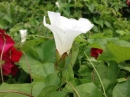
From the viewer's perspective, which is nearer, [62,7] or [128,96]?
[128,96]

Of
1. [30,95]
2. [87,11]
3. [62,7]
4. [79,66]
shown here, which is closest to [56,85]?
[30,95]

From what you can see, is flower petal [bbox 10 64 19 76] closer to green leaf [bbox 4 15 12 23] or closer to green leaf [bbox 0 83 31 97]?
green leaf [bbox 0 83 31 97]

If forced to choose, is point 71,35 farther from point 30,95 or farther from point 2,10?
point 2,10

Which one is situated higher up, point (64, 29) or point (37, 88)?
point (64, 29)

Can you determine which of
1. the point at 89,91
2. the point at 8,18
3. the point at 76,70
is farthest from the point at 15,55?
the point at 8,18

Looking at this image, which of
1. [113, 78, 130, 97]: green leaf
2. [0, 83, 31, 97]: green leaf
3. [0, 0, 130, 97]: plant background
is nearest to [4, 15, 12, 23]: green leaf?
[0, 0, 130, 97]: plant background

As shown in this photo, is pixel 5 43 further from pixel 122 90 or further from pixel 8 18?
pixel 8 18
